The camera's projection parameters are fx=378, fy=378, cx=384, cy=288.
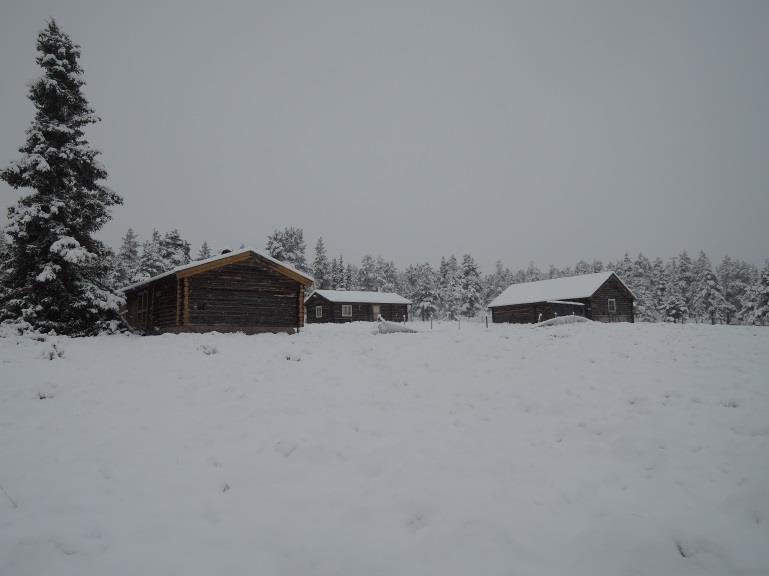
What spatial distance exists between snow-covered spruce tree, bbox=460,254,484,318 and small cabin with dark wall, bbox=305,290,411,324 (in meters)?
18.7

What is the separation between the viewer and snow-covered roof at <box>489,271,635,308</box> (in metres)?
37.9

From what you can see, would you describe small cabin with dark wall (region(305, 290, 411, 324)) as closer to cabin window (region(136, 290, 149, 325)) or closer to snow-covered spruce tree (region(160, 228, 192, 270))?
snow-covered spruce tree (region(160, 228, 192, 270))

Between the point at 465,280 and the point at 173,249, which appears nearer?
the point at 173,249

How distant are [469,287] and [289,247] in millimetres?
31250

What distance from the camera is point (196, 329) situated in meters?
17.5

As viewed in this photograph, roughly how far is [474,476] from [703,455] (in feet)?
9.37

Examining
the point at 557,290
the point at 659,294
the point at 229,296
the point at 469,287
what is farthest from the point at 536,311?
the point at 659,294

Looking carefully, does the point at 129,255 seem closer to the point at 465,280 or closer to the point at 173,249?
the point at 173,249

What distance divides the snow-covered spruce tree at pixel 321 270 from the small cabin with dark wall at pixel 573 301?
3545 centimetres

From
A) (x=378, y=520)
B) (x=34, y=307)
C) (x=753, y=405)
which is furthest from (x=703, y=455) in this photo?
(x=34, y=307)

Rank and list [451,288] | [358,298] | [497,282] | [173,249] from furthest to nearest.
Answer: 1. [497,282]
2. [451,288]
3. [358,298]
4. [173,249]

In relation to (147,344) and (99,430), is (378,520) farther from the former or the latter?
(147,344)

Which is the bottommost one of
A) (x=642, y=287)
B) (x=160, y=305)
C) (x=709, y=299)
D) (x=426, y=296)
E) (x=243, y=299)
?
(x=160, y=305)

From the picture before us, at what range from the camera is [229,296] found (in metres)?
18.6
